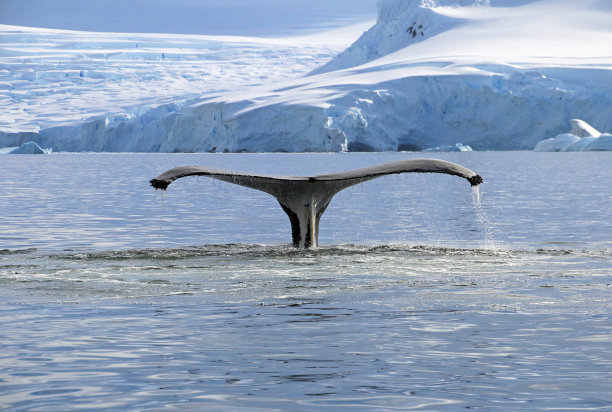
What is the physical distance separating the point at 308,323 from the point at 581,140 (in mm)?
80877

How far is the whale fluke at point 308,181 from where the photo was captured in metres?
13.7

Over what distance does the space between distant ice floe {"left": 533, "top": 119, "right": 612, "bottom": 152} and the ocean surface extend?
66744 mm

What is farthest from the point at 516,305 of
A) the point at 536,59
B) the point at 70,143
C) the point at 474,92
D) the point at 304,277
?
the point at 536,59

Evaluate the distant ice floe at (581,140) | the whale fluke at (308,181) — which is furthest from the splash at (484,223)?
the distant ice floe at (581,140)

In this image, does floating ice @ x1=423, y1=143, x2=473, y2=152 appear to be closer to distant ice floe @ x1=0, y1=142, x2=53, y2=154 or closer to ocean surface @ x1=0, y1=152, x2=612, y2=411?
distant ice floe @ x1=0, y1=142, x2=53, y2=154

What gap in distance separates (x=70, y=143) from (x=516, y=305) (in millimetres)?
109925

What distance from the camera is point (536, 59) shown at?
125500mm

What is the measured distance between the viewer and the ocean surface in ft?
21.7

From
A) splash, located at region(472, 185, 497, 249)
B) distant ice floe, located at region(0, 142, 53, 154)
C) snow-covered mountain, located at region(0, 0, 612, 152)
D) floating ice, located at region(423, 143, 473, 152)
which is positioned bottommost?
splash, located at region(472, 185, 497, 249)

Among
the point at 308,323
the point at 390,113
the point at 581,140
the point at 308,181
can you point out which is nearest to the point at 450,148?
the point at 390,113

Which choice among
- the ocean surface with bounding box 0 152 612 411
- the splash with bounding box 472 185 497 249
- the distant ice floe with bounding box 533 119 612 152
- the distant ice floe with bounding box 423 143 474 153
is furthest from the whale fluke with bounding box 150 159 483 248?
the distant ice floe with bounding box 423 143 474 153

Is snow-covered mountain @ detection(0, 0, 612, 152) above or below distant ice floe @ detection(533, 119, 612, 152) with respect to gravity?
above

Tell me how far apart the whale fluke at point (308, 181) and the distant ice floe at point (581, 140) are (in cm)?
7271

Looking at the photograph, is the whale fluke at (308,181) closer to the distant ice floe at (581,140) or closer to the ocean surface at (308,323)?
the ocean surface at (308,323)
